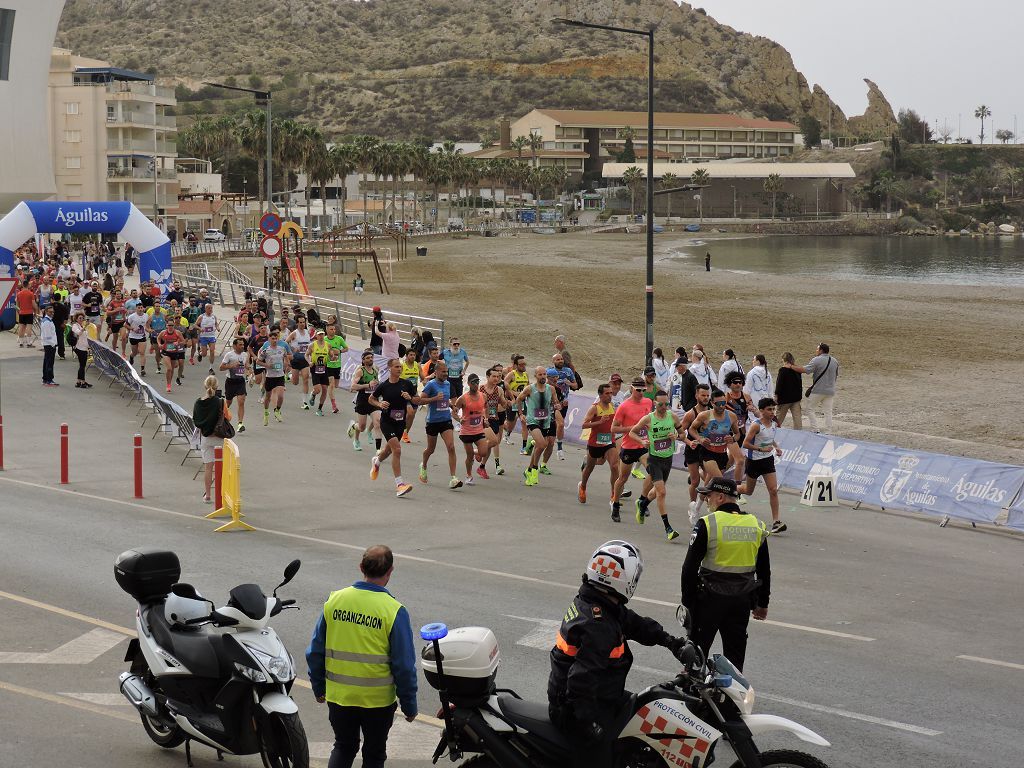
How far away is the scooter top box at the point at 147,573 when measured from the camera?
7586 mm

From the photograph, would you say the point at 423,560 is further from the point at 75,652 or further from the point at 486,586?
the point at 75,652

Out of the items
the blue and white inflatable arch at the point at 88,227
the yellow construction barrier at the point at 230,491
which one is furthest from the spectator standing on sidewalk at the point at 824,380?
the blue and white inflatable arch at the point at 88,227

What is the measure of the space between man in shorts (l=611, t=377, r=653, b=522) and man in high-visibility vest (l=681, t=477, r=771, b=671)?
24.7 ft

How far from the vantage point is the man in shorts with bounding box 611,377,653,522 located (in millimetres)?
15734

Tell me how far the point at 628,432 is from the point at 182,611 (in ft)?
30.2

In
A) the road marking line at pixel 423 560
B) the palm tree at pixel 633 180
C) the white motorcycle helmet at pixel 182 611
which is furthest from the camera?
the palm tree at pixel 633 180

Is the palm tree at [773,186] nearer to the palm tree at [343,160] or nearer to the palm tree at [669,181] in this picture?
the palm tree at [669,181]

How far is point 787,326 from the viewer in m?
44.5

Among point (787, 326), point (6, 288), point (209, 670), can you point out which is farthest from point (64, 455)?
point (787, 326)

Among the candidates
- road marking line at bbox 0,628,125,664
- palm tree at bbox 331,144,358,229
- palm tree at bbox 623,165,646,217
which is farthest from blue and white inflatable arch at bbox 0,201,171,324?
palm tree at bbox 623,165,646,217

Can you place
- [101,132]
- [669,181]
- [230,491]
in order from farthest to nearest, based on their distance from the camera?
[669,181], [101,132], [230,491]

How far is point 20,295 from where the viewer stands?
32031 millimetres

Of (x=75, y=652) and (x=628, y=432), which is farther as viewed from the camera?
(x=628, y=432)

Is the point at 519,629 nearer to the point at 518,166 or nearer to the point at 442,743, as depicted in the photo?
the point at 442,743
